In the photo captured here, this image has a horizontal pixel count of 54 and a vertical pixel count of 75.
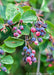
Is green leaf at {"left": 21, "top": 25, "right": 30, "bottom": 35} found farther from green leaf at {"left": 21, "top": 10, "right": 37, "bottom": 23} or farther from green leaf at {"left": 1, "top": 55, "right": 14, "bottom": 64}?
green leaf at {"left": 1, "top": 55, "right": 14, "bottom": 64}

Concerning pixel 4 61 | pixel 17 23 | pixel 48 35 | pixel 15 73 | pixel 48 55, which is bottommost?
pixel 15 73

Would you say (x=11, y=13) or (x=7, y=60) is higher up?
(x=11, y=13)

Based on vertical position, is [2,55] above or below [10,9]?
below


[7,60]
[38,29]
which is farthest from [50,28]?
[7,60]

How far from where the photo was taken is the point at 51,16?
215 centimetres

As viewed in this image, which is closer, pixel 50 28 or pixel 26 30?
pixel 26 30

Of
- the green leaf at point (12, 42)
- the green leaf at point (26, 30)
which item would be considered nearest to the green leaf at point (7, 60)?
the green leaf at point (12, 42)

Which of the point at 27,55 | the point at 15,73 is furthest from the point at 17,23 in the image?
the point at 15,73

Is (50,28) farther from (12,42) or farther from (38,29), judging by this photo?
(12,42)

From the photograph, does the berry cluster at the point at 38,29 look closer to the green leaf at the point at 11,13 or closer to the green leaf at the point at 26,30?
the green leaf at the point at 26,30

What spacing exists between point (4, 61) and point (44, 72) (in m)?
1.01

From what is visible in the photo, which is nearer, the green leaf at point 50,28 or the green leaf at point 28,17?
the green leaf at point 28,17

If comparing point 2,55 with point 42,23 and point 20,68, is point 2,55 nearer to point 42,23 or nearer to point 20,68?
point 42,23

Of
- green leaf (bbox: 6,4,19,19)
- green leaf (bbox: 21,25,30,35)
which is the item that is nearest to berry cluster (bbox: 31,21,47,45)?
green leaf (bbox: 21,25,30,35)
